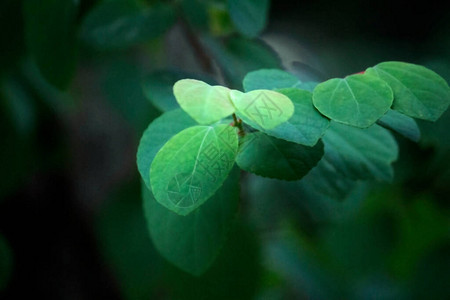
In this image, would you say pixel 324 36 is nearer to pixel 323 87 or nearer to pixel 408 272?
pixel 408 272

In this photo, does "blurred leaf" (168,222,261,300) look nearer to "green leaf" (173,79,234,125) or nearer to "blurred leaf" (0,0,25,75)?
"blurred leaf" (0,0,25,75)

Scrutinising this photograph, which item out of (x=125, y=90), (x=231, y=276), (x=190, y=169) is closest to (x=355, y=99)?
(x=190, y=169)

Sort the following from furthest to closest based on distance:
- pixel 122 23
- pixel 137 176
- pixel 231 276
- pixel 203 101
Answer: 1. pixel 137 176
2. pixel 231 276
3. pixel 122 23
4. pixel 203 101

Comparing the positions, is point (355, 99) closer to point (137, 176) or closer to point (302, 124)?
point (302, 124)

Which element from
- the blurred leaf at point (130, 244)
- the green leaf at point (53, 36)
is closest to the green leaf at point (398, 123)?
the green leaf at point (53, 36)

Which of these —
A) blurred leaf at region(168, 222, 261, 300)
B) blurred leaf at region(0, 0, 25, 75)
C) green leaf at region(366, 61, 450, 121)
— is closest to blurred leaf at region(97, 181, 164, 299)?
blurred leaf at region(168, 222, 261, 300)

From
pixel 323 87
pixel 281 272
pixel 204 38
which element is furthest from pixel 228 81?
pixel 281 272
